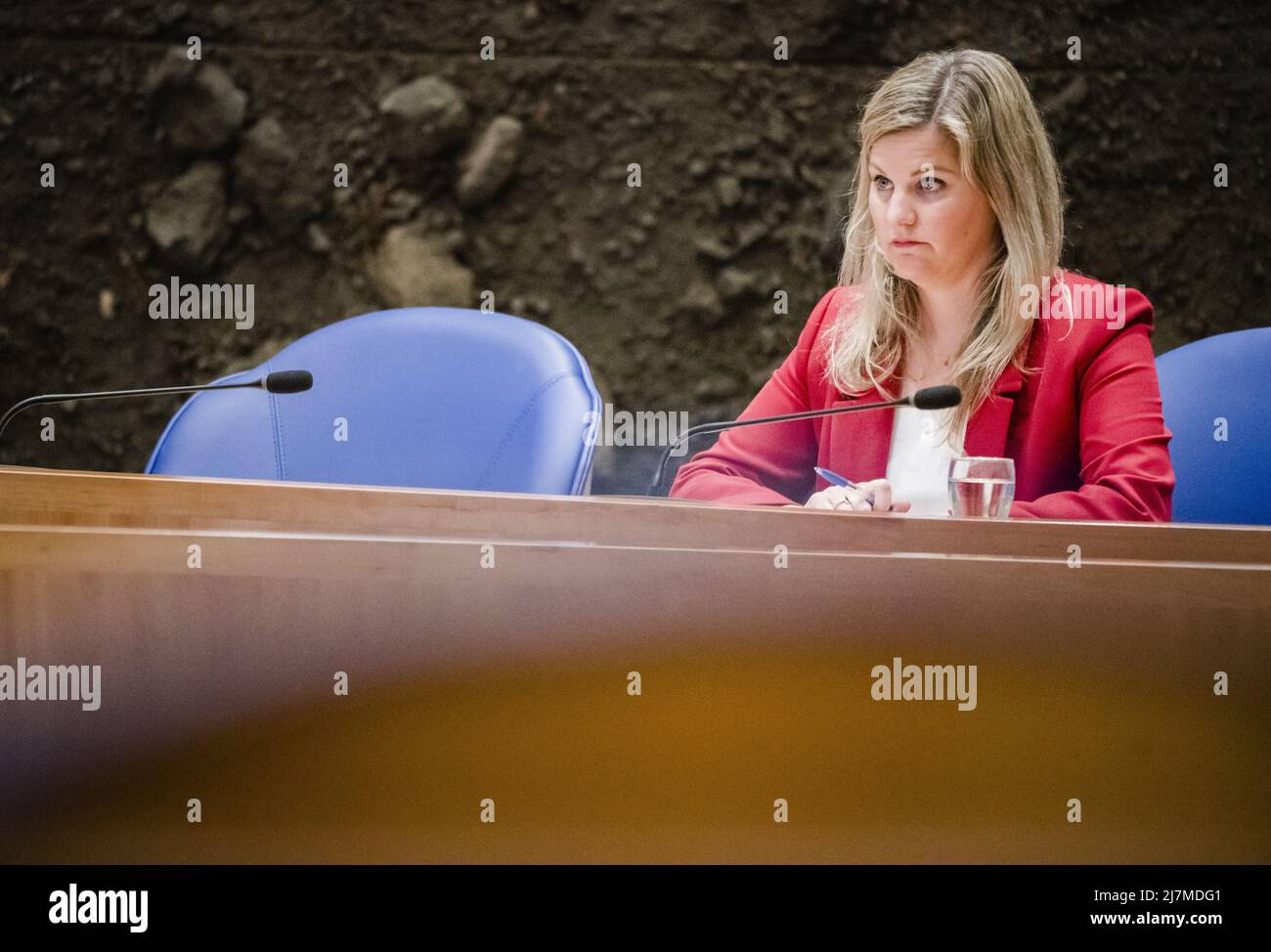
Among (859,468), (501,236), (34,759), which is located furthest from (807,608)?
(501,236)

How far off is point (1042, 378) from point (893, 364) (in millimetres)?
184

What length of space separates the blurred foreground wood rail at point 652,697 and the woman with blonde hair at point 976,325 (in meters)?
0.63

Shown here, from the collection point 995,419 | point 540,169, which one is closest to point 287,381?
point 995,419

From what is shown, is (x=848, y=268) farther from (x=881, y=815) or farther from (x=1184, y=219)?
(x=1184, y=219)

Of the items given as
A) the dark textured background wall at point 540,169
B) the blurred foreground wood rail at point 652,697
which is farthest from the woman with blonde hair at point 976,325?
the dark textured background wall at point 540,169

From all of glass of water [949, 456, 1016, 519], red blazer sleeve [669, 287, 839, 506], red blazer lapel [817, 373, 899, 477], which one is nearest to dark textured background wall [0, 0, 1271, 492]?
red blazer sleeve [669, 287, 839, 506]

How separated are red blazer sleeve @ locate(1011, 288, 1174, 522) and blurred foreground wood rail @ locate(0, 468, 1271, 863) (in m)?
0.47

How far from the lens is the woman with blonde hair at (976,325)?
5.01ft

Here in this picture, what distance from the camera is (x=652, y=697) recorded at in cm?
84

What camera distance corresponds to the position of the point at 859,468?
1614 millimetres

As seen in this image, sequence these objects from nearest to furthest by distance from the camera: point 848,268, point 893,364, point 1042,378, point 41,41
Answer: point 1042,378
point 893,364
point 848,268
point 41,41

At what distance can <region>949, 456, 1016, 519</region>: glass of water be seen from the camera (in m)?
1.18

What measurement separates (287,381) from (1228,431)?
111 cm
